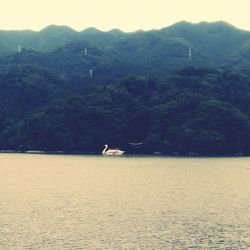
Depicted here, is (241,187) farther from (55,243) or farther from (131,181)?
(55,243)

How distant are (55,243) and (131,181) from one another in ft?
313

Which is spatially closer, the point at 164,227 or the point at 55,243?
the point at 55,243

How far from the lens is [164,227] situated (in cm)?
10450

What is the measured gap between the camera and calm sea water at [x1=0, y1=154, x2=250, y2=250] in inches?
3661

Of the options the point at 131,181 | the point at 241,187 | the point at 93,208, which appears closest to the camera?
the point at 93,208

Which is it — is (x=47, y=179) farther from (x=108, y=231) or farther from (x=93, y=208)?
(x=108, y=231)

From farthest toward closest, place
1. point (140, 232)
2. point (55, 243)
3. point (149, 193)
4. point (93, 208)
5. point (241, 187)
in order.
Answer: point (241, 187) < point (149, 193) < point (93, 208) < point (140, 232) < point (55, 243)

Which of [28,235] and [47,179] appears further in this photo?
[47,179]

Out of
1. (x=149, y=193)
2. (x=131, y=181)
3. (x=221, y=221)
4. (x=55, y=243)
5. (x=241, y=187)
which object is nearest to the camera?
(x=55, y=243)

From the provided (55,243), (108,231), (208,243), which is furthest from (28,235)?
(208,243)

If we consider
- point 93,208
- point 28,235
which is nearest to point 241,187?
point 93,208

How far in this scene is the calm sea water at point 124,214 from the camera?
93000 millimetres

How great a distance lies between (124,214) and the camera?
118125 millimetres

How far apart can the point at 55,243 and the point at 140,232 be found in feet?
53.2
